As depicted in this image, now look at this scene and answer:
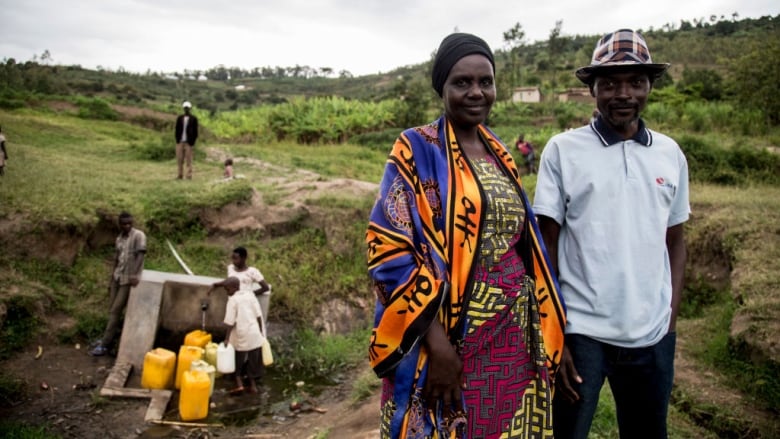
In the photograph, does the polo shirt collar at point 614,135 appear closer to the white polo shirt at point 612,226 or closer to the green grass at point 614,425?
the white polo shirt at point 612,226

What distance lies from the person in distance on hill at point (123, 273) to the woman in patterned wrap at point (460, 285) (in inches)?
182

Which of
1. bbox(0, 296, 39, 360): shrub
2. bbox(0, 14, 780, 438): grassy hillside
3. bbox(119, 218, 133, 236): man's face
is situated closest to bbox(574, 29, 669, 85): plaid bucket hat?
bbox(0, 14, 780, 438): grassy hillside

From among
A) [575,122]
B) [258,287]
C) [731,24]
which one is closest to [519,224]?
[258,287]

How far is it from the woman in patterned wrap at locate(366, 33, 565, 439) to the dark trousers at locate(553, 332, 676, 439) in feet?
0.39

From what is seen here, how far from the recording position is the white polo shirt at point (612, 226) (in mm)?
1813

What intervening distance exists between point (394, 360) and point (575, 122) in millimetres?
22615

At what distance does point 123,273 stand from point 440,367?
193 inches

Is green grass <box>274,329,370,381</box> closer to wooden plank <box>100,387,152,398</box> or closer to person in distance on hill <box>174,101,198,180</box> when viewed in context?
wooden plank <box>100,387,152,398</box>

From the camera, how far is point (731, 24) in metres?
38.1

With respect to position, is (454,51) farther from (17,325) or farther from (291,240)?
(291,240)

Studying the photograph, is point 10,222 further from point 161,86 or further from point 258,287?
point 161,86

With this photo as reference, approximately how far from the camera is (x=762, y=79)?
14672mm

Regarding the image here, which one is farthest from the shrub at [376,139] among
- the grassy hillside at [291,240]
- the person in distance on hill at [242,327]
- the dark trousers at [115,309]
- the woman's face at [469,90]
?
the woman's face at [469,90]

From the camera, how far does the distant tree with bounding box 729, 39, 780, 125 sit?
14.2 m
